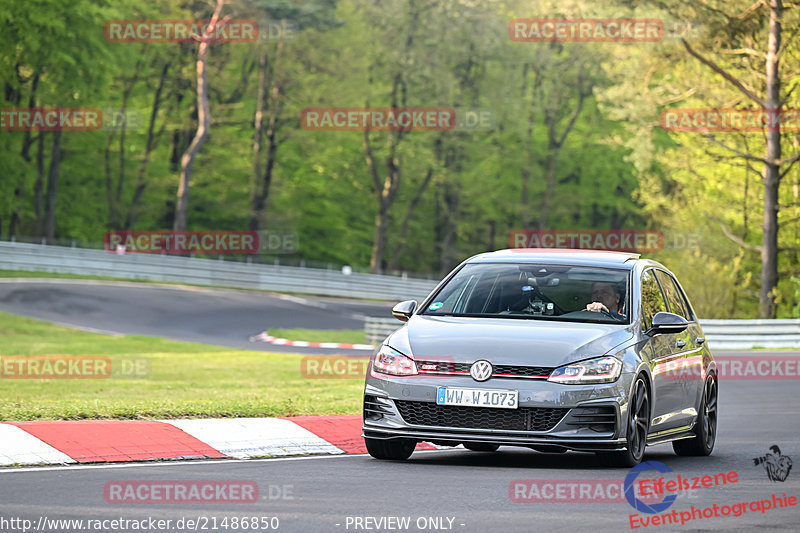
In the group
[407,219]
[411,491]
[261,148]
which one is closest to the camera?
[411,491]

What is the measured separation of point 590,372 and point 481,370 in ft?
2.63

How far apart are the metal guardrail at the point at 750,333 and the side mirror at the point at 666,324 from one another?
24.9 m

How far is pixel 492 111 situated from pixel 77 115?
23235 mm

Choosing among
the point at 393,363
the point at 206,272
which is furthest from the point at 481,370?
the point at 206,272

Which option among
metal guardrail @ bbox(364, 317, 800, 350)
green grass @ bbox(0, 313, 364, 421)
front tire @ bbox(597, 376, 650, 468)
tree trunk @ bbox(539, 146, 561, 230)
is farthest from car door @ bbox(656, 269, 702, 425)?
tree trunk @ bbox(539, 146, 561, 230)

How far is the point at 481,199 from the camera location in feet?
260

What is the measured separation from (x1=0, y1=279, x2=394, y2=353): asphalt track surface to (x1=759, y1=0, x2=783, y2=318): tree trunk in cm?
1306

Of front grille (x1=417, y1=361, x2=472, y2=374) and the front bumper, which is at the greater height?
front grille (x1=417, y1=361, x2=472, y2=374)

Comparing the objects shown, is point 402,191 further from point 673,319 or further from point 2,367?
point 673,319

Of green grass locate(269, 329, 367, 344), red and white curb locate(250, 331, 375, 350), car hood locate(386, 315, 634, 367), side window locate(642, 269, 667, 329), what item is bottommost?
green grass locate(269, 329, 367, 344)

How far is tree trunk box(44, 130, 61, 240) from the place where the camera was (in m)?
63.2

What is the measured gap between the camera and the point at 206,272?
181 ft

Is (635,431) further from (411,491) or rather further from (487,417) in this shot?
(411,491)

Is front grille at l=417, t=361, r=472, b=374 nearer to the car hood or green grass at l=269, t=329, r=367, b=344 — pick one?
the car hood
